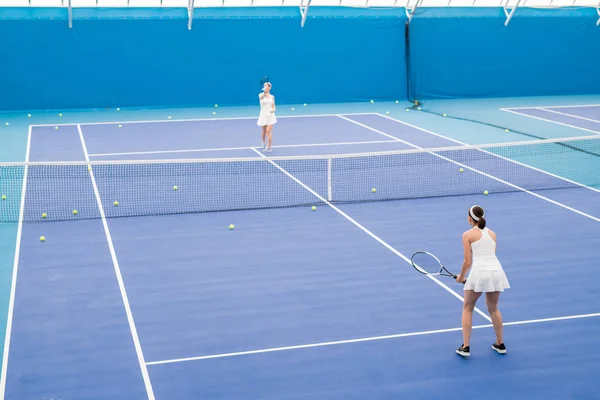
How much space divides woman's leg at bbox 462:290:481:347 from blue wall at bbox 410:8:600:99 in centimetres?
1874

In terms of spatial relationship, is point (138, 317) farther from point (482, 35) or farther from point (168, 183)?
point (482, 35)

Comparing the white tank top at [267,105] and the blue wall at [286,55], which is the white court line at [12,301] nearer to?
the white tank top at [267,105]

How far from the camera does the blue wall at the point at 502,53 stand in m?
24.5

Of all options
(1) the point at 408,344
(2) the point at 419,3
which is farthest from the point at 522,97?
(1) the point at 408,344

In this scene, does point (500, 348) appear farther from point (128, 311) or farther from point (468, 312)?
point (128, 311)

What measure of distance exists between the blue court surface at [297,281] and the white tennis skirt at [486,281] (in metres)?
0.66

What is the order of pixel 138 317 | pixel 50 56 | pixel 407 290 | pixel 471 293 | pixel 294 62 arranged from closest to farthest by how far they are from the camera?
pixel 471 293 → pixel 138 317 → pixel 407 290 → pixel 50 56 → pixel 294 62

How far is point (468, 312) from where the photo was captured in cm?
642

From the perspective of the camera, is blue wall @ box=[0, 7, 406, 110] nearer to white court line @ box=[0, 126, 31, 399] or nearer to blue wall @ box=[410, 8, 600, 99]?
blue wall @ box=[410, 8, 600, 99]

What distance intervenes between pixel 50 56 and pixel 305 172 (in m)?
11.1

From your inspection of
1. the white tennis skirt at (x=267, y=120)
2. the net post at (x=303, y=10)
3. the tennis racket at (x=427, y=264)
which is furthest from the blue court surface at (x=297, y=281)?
the net post at (x=303, y=10)

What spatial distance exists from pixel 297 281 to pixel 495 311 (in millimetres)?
2562

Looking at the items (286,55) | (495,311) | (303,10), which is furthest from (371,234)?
(303,10)

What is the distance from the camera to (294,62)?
78.4 ft
